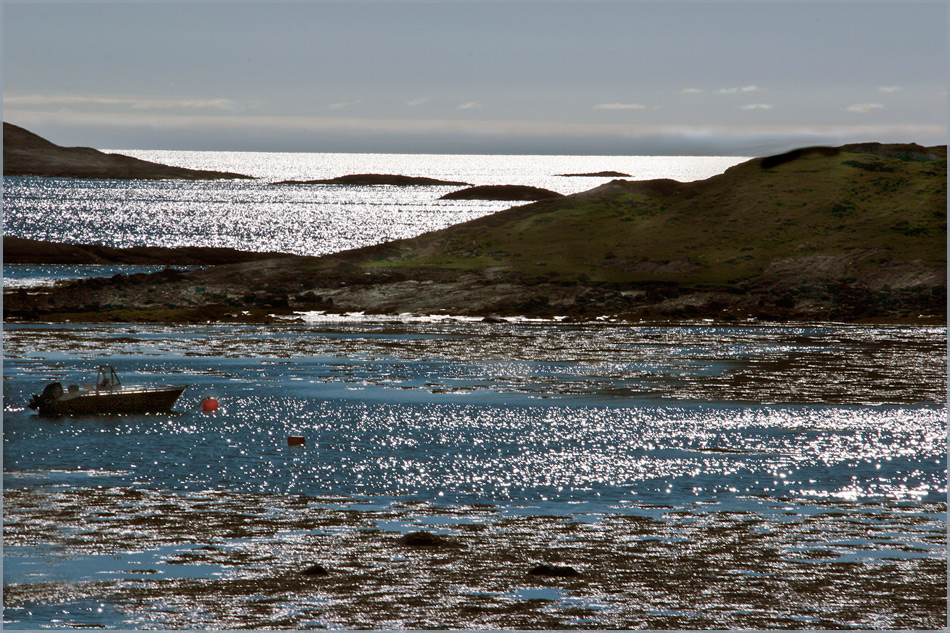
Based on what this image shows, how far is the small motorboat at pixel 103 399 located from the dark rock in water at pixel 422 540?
2039 centimetres

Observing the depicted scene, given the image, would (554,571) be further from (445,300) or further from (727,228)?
(727,228)

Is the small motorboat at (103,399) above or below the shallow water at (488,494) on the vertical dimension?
above

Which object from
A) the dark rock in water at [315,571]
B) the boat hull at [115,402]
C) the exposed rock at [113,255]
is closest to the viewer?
the dark rock in water at [315,571]

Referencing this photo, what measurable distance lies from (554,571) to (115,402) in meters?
24.5

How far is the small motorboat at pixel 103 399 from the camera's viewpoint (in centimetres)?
3559

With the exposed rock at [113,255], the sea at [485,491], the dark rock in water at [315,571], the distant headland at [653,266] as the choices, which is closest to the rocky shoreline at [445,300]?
the distant headland at [653,266]

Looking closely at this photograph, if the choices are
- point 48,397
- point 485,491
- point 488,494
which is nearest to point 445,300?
point 48,397

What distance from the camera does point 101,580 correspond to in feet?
55.9

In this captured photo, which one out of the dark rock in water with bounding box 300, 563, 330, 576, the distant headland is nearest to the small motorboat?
the dark rock in water with bounding box 300, 563, 330, 576

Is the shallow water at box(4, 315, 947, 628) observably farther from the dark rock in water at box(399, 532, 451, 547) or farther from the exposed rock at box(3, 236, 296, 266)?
the exposed rock at box(3, 236, 296, 266)

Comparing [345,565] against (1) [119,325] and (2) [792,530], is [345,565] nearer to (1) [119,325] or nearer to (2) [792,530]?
→ (2) [792,530]

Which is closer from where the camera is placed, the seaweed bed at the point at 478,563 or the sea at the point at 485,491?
the seaweed bed at the point at 478,563

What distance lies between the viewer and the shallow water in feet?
53.4

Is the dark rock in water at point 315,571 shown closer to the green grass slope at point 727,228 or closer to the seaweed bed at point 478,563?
the seaweed bed at point 478,563
